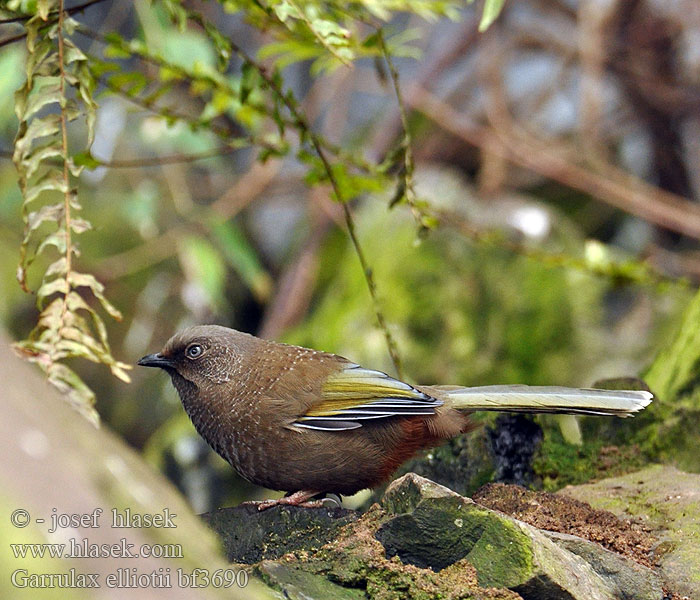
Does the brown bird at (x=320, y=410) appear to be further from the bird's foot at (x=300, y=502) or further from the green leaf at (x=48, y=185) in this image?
the green leaf at (x=48, y=185)

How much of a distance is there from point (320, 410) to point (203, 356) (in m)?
0.52

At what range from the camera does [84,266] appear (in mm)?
7812

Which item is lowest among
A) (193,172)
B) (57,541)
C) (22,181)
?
(193,172)

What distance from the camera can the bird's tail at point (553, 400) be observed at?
303 centimetres

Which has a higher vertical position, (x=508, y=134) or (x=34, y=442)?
(x=34, y=442)

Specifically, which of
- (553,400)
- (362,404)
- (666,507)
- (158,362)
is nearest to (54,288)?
(158,362)

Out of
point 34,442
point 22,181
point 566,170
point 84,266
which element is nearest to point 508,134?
point 566,170

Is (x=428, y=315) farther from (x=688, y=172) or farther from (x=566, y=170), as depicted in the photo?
(x=688, y=172)

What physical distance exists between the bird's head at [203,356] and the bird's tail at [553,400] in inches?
32.8

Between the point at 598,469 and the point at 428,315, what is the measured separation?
3.29 meters

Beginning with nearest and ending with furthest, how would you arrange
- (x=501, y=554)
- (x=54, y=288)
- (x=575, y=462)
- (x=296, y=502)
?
(x=501, y=554) → (x=54, y=288) → (x=296, y=502) → (x=575, y=462)

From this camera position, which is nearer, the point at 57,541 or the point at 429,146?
the point at 57,541

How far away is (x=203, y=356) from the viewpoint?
3285 millimetres

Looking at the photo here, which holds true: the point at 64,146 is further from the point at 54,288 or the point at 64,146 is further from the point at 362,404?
the point at 362,404
